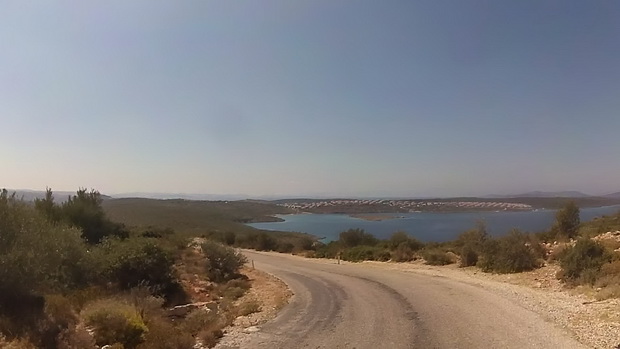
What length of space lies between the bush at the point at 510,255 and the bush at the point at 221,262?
47.1 ft

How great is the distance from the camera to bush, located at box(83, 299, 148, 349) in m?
10.7

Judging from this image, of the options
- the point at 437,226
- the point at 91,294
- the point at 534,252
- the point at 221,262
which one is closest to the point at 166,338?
the point at 91,294

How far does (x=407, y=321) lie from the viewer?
13070 millimetres

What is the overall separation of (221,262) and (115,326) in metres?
18.2

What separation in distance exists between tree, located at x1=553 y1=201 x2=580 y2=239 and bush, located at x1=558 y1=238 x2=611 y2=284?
14.8 meters

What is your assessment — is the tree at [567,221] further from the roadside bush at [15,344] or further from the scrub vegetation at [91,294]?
the roadside bush at [15,344]

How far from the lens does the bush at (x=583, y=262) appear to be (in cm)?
1834

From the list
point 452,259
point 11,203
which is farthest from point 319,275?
point 11,203

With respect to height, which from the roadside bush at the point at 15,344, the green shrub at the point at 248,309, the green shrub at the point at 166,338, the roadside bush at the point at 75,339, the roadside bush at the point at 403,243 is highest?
the roadside bush at the point at 15,344

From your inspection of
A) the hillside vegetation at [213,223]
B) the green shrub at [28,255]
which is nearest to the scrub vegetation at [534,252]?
the hillside vegetation at [213,223]

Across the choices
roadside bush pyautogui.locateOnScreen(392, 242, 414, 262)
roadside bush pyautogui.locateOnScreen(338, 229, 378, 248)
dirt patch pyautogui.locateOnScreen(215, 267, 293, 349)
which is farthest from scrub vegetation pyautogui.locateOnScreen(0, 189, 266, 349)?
roadside bush pyautogui.locateOnScreen(338, 229, 378, 248)

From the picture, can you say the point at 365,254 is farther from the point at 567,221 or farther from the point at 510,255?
the point at 510,255

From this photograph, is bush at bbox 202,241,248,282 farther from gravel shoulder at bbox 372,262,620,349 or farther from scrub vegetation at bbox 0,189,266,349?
gravel shoulder at bbox 372,262,620,349

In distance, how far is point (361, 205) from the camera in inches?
7111
